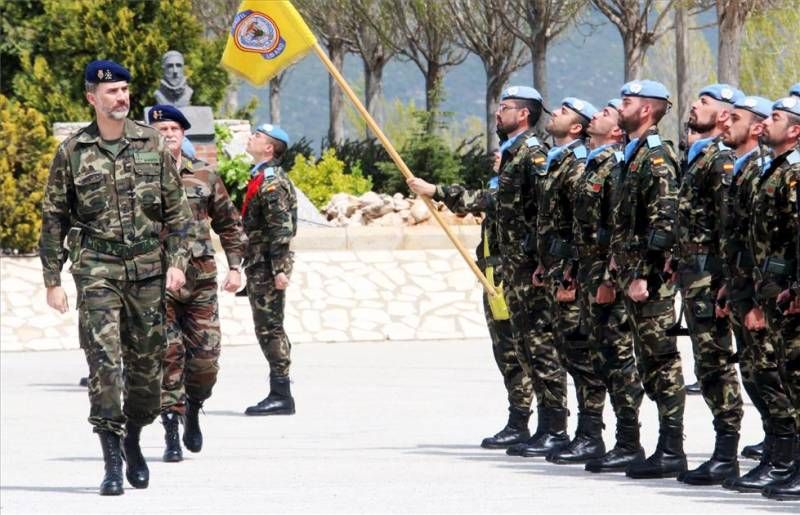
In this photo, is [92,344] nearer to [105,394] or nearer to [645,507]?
[105,394]

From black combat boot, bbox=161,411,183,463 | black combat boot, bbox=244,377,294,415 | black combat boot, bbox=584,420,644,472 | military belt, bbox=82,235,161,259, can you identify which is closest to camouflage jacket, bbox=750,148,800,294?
black combat boot, bbox=584,420,644,472

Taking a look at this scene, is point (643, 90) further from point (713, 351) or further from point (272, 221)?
point (272, 221)

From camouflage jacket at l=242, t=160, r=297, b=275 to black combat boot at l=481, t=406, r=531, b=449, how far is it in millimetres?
2672

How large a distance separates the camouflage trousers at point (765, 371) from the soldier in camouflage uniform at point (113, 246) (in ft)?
8.80

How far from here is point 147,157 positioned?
10.0 metres

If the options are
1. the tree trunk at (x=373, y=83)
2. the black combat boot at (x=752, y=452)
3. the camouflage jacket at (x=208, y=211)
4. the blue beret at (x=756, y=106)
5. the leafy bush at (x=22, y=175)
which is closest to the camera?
the blue beret at (x=756, y=106)

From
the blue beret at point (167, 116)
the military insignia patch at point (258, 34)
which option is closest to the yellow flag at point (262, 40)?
the military insignia patch at point (258, 34)

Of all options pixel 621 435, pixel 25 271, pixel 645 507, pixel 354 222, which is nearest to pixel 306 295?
pixel 25 271

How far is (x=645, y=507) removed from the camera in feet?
29.9

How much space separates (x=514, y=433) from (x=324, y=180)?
1829cm

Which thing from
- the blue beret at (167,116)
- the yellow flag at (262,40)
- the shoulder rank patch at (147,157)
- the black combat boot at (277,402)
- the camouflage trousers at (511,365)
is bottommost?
the black combat boot at (277,402)

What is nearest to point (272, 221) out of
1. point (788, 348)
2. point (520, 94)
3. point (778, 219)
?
point (520, 94)

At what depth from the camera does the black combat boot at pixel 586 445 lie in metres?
11.0

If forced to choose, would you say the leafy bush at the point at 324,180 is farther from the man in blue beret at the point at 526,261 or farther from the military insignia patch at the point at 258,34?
the man in blue beret at the point at 526,261
